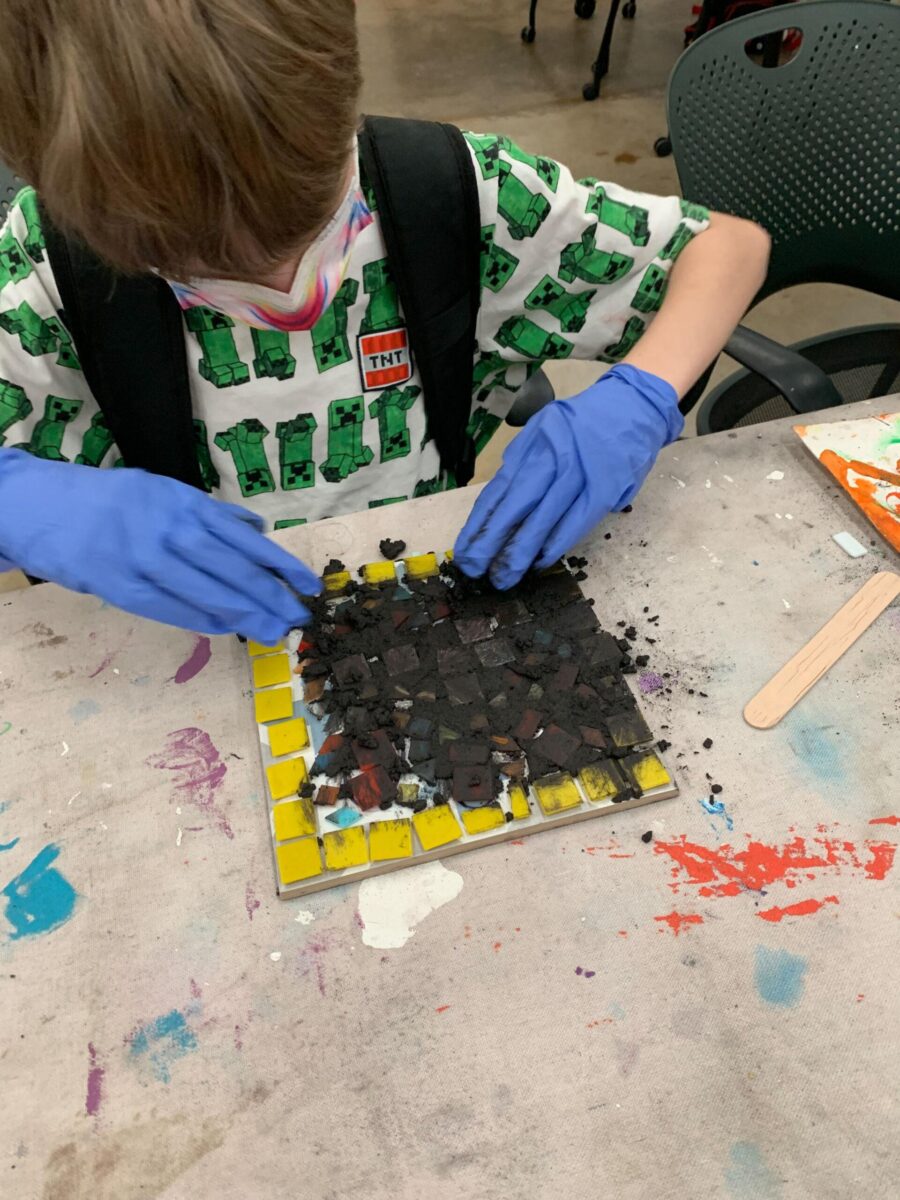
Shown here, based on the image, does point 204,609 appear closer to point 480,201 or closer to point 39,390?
point 39,390

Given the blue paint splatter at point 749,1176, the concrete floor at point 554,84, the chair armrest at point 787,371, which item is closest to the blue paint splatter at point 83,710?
the blue paint splatter at point 749,1176

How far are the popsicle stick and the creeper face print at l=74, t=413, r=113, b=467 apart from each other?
2.62 feet

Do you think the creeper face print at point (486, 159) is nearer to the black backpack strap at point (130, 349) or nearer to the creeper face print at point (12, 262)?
the black backpack strap at point (130, 349)

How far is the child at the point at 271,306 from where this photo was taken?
519mm

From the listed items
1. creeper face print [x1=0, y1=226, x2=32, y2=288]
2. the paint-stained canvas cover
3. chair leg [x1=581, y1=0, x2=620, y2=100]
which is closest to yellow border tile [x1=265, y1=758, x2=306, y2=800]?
creeper face print [x1=0, y1=226, x2=32, y2=288]

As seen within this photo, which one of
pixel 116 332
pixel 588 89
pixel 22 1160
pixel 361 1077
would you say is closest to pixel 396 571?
pixel 116 332

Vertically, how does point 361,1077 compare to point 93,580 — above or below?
below

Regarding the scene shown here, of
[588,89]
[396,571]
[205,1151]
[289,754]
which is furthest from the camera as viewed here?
[588,89]

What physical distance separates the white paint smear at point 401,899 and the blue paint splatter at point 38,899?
250 mm

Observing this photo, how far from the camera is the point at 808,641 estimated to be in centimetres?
82

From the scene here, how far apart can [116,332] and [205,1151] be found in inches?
29.0

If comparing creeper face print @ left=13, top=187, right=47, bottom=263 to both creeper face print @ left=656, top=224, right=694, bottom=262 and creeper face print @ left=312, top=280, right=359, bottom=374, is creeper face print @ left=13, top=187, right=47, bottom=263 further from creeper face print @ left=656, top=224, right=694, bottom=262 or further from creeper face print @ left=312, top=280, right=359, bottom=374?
creeper face print @ left=656, top=224, right=694, bottom=262

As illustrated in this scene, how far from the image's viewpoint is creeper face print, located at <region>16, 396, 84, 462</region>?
0.93 metres

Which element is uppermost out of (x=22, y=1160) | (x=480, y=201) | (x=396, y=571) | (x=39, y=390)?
(x=480, y=201)
